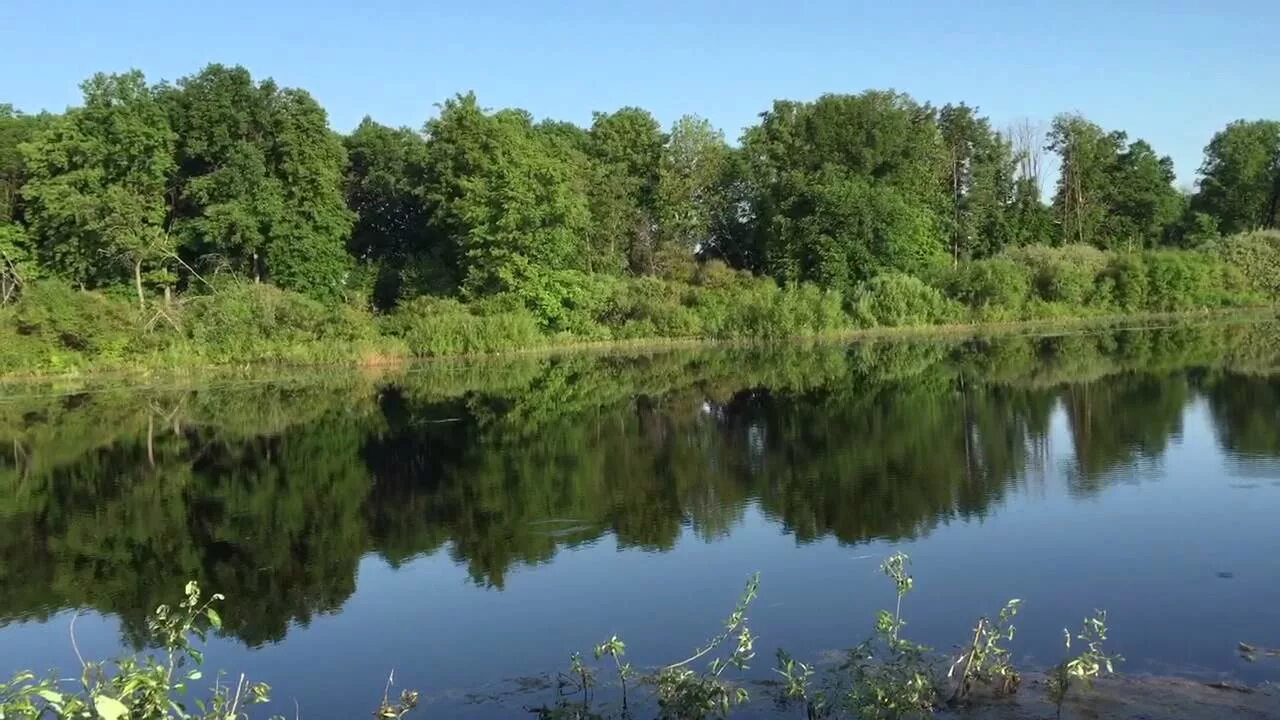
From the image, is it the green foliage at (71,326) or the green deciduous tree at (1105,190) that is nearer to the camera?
the green foliage at (71,326)

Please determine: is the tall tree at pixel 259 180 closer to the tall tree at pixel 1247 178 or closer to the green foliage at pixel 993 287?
the green foliage at pixel 993 287

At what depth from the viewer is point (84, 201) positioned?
4619 centimetres

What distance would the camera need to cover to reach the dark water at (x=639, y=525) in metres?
8.95

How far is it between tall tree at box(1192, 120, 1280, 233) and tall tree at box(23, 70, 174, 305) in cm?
6433

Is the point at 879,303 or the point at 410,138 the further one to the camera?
the point at 410,138

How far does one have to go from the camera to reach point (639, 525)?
43.4ft

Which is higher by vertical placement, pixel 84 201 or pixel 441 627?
pixel 84 201

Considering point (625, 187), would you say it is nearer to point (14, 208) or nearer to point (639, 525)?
point (14, 208)

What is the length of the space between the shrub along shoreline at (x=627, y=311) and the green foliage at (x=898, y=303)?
0.23 feet

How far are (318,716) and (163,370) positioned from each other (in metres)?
36.7

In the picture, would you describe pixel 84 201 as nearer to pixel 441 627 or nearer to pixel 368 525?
pixel 368 525

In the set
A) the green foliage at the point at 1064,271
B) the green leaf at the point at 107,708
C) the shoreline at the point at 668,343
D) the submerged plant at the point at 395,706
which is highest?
the green foliage at the point at 1064,271

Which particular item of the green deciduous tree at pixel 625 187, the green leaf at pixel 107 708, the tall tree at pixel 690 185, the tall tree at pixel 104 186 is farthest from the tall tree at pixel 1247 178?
the green leaf at pixel 107 708

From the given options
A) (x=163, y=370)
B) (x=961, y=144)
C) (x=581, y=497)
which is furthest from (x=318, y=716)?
(x=961, y=144)
